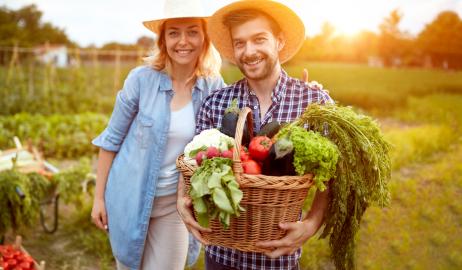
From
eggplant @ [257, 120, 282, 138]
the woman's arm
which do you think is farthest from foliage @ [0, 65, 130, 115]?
eggplant @ [257, 120, 282, 138]

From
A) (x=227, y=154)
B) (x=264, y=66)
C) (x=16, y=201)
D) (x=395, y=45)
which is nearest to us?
(x=227, y=154)

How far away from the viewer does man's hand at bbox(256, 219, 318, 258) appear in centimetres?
181

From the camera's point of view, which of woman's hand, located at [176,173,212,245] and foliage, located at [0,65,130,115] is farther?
foliage, located at [0,65,130,115]

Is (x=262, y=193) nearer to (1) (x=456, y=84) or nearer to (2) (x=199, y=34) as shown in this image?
(2) (x=199, y=34)

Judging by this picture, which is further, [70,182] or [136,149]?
[70,182]

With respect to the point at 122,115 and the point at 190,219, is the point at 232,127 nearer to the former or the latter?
the point at 190,219

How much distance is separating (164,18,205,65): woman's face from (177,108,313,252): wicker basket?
2.39 feet

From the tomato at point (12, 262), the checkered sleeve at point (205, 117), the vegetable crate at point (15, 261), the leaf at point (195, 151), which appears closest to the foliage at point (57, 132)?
the vegetable crate at point (15, 261)

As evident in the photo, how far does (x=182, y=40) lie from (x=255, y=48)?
1.69 ft

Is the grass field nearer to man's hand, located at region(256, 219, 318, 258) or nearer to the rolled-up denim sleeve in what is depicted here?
man's hand, located at region(256, 219, 318, 258)

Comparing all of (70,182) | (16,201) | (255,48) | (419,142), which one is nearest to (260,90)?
(255,48)

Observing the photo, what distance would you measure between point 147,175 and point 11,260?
176cm

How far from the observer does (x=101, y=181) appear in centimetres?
269

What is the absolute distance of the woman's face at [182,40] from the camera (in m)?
2.43
